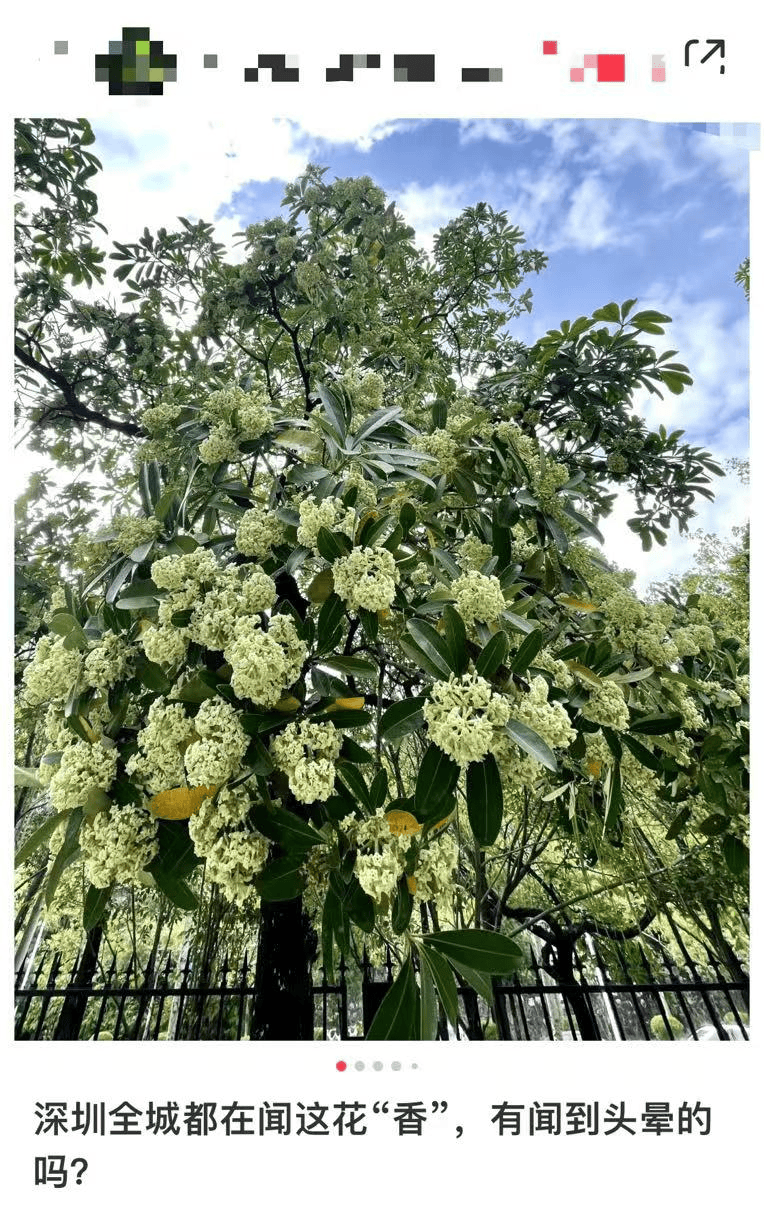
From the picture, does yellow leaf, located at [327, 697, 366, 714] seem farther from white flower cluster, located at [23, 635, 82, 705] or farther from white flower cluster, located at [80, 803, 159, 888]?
white flower cluster, located at [23, 635, 82, 705]

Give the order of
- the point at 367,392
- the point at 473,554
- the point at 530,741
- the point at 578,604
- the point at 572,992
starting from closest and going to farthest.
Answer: the point at 530,741 → the point at 578,604 → the point at 473,554 → the point at 367,392 → the point at 572,992

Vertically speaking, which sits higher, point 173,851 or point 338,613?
point 338,613

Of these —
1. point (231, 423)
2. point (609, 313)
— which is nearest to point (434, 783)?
point (231, 423)

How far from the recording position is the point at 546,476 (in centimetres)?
158

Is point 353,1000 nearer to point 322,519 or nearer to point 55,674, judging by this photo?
point 55,674

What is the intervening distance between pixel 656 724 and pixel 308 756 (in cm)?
71

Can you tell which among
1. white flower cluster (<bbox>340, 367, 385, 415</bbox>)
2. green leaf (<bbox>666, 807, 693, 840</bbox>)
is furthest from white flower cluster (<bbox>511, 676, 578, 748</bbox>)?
white flower cluster (<bbox>340, 367, 385, 415</bbox>)

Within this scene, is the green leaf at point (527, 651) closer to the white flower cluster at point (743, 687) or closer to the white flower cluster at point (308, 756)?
the white flower cluster at point (308, 756)

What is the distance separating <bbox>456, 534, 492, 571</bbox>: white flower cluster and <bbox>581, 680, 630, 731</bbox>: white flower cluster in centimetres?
41

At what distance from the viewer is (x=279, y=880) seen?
0.95m

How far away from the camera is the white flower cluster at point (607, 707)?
1099 millimetres

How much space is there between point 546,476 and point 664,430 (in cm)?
82
